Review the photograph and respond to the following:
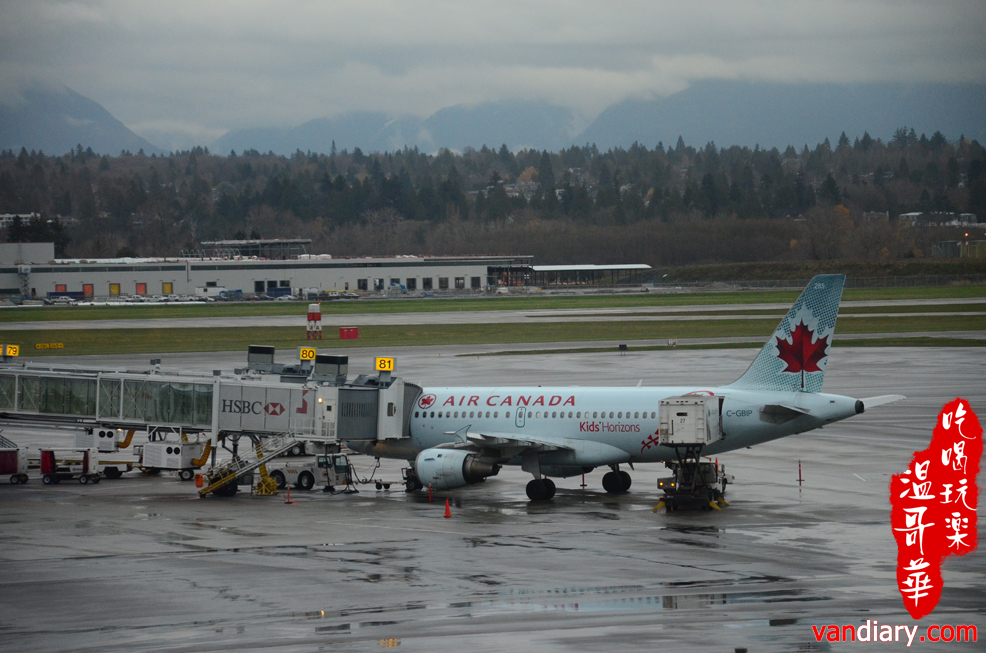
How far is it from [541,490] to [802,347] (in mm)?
10164

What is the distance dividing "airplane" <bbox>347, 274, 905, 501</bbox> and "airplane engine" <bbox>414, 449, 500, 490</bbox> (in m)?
0.03

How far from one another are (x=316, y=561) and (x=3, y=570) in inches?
309

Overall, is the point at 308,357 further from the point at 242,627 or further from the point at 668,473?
the point at 242,627

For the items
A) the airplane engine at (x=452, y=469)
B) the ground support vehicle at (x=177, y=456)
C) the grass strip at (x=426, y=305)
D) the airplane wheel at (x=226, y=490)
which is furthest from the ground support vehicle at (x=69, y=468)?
the grass strip at (x=426, y=305)

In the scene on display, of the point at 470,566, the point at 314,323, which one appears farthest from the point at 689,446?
the point at 314,323

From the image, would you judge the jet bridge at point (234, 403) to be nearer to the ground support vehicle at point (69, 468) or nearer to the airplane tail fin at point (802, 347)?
the ground support vehicle at point (69, 468)

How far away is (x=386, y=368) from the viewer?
139 feet

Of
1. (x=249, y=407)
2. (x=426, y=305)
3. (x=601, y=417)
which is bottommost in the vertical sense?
(x=249, y=407)

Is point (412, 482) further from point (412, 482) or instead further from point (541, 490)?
point (541, 490)

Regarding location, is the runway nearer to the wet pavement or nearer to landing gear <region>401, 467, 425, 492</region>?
the wet pavement

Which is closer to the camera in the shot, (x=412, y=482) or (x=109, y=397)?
(x=412, y=482)

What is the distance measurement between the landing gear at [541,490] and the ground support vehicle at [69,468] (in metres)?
18.2

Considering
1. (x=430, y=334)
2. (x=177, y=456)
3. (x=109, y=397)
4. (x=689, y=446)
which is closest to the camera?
(x=689, y=446)

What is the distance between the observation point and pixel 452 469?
125 feet
